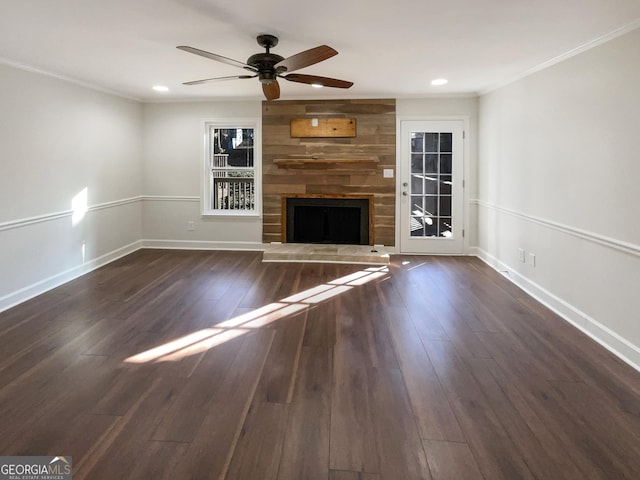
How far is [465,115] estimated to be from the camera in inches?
240

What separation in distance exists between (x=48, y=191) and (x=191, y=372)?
10.3ft

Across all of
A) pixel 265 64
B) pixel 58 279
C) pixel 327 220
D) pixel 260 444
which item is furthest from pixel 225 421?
pixel 327 220

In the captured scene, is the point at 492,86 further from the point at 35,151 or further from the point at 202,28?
the point at 35,151

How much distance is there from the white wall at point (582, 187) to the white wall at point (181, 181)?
146 inches

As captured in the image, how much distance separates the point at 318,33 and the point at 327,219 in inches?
137

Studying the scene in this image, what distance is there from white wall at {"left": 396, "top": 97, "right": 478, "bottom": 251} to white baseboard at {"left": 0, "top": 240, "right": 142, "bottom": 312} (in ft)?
13.9

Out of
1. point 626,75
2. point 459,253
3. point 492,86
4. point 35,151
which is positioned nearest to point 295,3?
point 626,75

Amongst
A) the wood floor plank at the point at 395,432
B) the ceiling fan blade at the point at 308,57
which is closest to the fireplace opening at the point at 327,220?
the ceiling fan blade at the point at 308,57

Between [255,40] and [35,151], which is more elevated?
[255,40]

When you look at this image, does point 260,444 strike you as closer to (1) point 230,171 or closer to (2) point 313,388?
(2) point 313,388

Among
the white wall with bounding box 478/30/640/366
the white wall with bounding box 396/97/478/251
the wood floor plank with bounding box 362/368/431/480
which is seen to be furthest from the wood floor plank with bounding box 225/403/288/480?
the white wall with bounding box 396/97/478/251

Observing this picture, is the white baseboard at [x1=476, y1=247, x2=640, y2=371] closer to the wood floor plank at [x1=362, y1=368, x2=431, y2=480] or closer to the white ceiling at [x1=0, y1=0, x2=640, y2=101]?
the wood floor plank at [x1=362, y1=368, x2=431, y2=480]

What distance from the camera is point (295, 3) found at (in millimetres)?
2648

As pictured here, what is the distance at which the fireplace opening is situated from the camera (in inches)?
252
